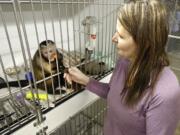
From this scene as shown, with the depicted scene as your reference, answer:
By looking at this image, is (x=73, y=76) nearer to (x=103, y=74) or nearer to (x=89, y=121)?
(x=103, y=74)

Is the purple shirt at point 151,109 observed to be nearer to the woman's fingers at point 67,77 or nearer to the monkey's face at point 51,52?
the woman's fingers at point 67,77

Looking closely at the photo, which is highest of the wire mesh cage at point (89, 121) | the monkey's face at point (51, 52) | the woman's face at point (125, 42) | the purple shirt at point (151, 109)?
the woman's face at point (125, 42)

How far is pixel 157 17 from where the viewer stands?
16.4 inches

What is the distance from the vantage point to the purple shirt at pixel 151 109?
45 centimetres

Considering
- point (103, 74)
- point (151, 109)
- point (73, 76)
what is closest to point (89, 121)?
point (103, 74)

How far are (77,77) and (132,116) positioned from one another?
280 mm

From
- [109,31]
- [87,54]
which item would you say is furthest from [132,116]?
[109,31]

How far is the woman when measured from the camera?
423 mm

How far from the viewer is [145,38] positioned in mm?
435

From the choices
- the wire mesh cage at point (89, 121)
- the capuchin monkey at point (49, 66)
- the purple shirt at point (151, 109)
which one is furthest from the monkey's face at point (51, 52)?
the wire mesh cage at point (89, 121)

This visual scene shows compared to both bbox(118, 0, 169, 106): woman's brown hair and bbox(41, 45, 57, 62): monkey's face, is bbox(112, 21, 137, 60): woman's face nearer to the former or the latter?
bbox(118, 0, 169, 106): woman's brown hair

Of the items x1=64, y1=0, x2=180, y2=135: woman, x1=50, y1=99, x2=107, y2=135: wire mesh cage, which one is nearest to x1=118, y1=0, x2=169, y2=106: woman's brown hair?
x1=64, y1=0, x2=180, y2=135: woman

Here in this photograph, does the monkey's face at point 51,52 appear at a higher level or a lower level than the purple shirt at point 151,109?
higher

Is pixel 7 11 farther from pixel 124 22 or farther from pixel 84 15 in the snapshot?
pixel 124 22
